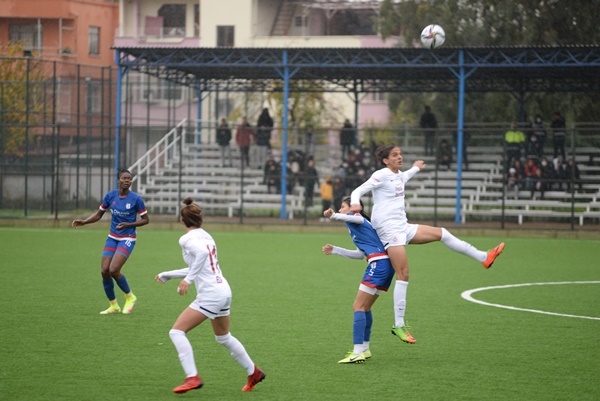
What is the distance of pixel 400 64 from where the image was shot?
1125 inches

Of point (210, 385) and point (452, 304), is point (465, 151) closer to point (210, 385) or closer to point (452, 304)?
point (452, 304)

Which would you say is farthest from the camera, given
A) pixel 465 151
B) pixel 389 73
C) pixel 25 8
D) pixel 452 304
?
pixel 25 8

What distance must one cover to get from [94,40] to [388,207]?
167 ft

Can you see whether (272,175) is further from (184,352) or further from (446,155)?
(184,352)

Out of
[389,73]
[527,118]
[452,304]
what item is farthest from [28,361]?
[527,118]

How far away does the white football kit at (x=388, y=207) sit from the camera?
9523 mm

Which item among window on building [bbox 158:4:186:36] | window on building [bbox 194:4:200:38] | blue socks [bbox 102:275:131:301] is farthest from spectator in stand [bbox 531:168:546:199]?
window on building [bbox 158:4:186:36]

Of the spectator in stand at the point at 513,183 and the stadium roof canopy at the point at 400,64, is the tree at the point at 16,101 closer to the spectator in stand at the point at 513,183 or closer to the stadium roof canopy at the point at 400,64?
the stadium roof canopy at the point at 400,64

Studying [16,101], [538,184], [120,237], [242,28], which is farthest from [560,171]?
[242,28]

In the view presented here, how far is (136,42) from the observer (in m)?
57.1

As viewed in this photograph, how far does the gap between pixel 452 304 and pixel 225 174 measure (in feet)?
63.2

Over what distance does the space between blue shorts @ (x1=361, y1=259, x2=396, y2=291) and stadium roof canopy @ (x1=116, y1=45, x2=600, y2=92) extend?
65.4 feet

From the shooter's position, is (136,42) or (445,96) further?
(136,42)

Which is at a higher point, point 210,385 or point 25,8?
point 25,8
